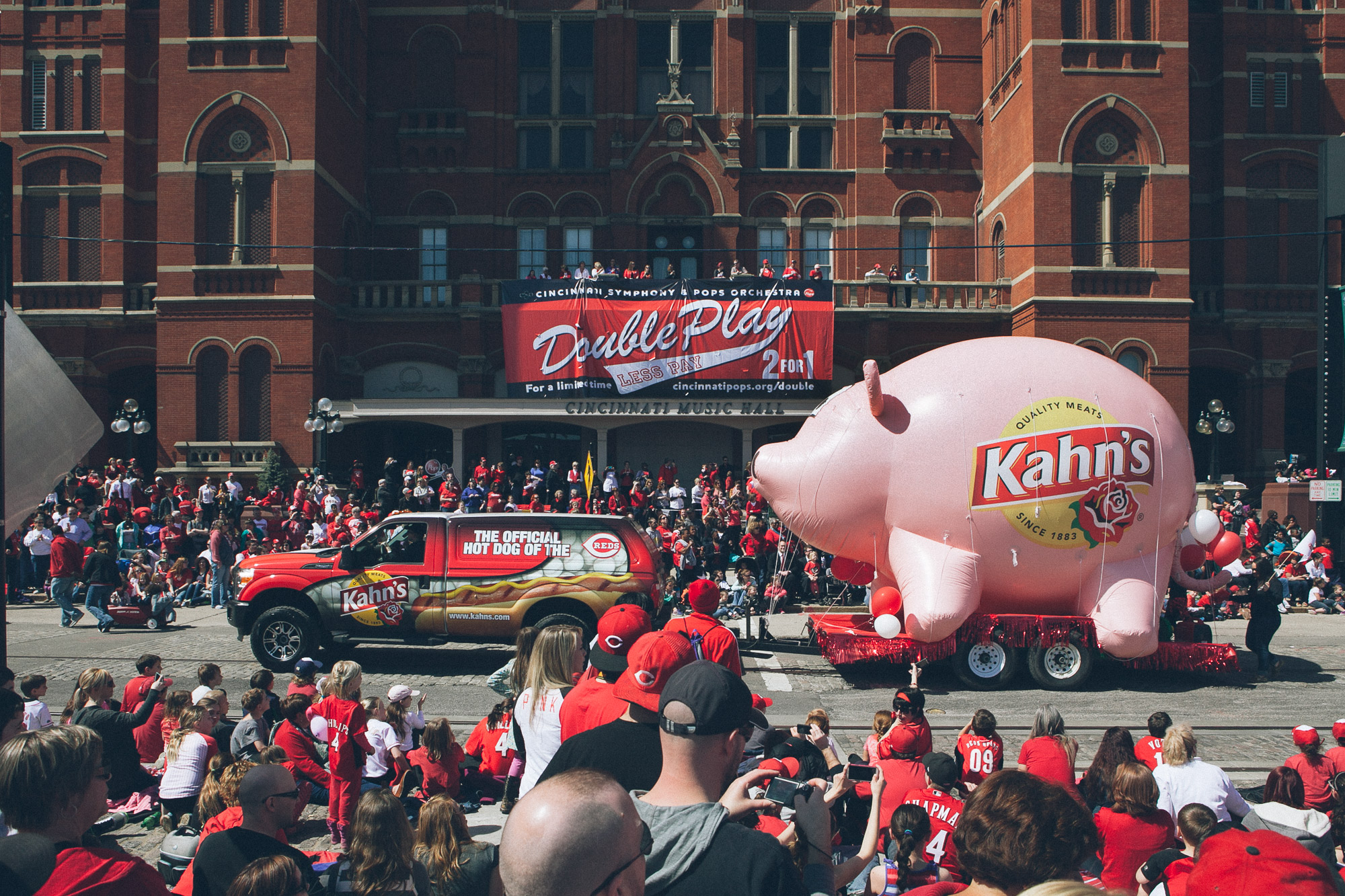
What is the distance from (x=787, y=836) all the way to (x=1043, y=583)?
9871 millimetres

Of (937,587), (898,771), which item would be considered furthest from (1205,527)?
(898,771)

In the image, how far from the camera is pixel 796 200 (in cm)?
3262

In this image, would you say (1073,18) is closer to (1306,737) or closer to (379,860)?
(1306,737)

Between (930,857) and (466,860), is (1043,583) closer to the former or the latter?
(930,857)

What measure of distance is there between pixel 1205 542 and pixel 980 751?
8.08 metres

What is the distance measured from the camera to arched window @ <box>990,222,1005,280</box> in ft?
98.9

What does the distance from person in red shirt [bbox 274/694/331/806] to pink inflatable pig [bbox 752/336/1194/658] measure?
21.5 ft

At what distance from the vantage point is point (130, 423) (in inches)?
1127

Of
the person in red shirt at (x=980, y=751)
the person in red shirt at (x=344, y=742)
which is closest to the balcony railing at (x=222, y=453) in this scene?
the person in red shirt at (x=344, y=742)

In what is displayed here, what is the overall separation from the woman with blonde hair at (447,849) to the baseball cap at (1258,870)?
2.42 meters

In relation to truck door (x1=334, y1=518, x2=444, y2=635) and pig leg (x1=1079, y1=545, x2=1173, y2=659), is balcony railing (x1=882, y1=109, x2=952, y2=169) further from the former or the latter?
truck door (x1=334, y1=518, x2=444, y2=635)

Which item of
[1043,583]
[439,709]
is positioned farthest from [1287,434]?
[439,709]

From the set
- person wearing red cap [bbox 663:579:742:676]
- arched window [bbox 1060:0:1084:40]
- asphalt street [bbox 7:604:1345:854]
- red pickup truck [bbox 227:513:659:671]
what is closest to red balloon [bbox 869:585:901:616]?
asphalt street [bbox 7:604:1345:854]

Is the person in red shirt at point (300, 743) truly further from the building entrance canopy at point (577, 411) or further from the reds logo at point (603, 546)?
the building entrance canopy at point (577, 411)
